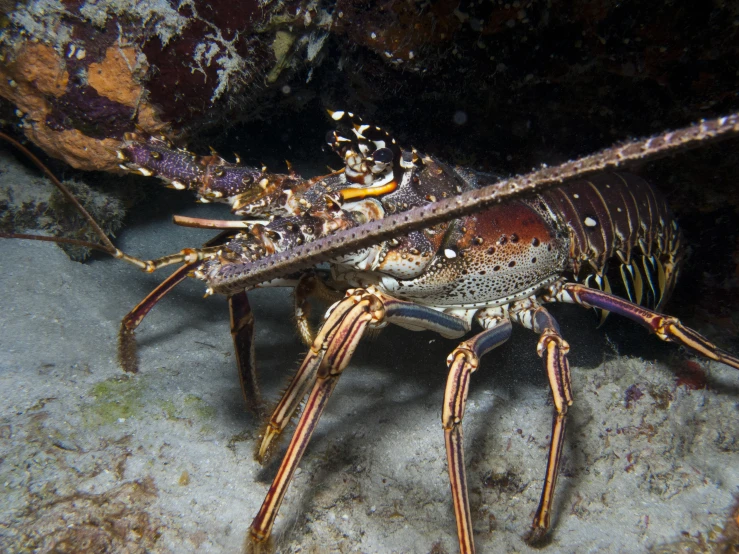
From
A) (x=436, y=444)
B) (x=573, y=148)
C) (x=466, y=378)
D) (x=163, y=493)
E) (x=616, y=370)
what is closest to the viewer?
(x=163, y=493)

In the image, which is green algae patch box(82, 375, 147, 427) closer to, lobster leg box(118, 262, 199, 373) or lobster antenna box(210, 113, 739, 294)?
lobster leg box(118, 262, 199, 373)

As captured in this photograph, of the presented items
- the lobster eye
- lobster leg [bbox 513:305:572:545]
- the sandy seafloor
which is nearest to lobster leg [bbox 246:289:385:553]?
the sandy seafloor

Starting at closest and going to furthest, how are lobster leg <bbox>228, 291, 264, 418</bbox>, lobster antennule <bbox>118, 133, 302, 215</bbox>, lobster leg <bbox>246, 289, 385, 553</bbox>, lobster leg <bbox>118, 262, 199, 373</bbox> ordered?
lobster leg <bbox>246, 289, 385, 553</bbox> → lobster antennule <bbox>118, 133, 302, 215</bbox> → lobster leg <bbox>228, 291, 264, 418</bbox> → lobster leg <bbox>118, 262, 199, 373</bbox>

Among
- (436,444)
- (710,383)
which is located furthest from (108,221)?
(710,383)

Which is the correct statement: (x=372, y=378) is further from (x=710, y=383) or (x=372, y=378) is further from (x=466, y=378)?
(x=710, y=383)

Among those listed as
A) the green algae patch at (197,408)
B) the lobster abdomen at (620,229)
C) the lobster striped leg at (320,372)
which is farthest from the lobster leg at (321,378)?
the lobster abdomen at (620,229)

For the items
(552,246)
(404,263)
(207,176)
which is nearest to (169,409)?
(207,176)

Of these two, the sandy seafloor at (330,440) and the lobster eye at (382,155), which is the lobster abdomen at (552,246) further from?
the sandy seafloor at (330,440)

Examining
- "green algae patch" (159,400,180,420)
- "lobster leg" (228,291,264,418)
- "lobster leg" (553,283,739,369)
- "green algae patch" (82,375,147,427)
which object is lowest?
"green algae patch" (82,375,147,427)
